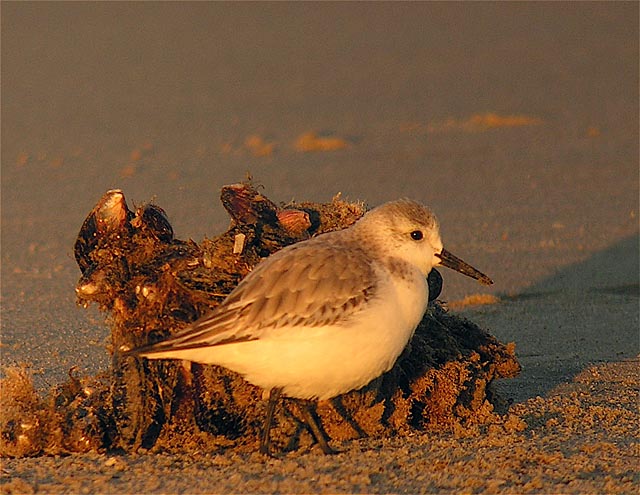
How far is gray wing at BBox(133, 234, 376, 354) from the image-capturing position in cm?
396

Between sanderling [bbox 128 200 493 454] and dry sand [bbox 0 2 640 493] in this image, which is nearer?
sanderling [bbox 128 200 493 454]

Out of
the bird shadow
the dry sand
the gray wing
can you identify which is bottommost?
the bird shadow

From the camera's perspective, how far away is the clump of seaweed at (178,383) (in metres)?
4.29

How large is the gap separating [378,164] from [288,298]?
25.9ft

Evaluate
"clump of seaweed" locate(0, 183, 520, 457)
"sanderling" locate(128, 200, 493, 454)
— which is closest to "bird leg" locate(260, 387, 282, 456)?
"sanderling" locate(128, 200, 493, 454)

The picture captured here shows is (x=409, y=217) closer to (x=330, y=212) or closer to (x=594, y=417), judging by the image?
(x=330, y=212)

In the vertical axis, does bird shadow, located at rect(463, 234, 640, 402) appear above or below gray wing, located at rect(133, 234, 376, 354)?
below

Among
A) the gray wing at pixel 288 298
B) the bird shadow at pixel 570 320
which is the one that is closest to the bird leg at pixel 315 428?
the gray wing at pixel 288 298

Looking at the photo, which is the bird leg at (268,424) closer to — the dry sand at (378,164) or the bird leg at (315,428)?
the dry sand at (378,164)

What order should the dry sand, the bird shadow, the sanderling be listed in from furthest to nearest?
the bird shadow
the dry sand
the sanderling

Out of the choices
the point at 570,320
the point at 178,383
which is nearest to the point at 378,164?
the point at 570,320

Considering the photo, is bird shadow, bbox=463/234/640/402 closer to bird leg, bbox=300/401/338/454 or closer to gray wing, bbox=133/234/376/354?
bird leg, bbox=300/401/338/454

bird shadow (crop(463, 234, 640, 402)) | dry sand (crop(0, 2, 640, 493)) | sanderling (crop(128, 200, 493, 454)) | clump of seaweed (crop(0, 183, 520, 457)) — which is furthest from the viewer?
bird shadow (crop(463, 234, 640, 402))

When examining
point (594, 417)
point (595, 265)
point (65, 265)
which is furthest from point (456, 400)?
point (65, 265)
